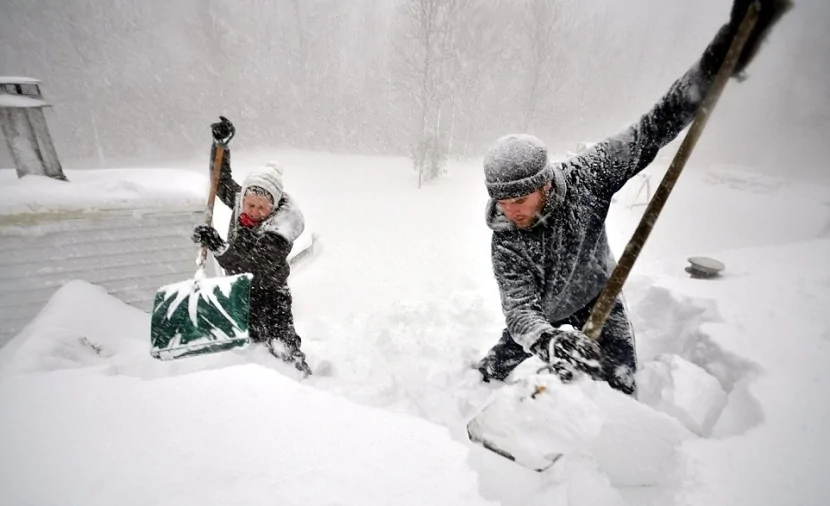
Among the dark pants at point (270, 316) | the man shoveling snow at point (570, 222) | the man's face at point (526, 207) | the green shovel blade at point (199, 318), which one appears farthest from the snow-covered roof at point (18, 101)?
the man's face at point (526, 207)

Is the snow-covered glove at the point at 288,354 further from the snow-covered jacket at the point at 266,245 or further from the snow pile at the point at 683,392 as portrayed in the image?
the snow pile at the point at 683,392

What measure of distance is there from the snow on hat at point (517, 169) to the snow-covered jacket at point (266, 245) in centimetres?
154

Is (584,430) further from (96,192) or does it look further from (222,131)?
(96,192)

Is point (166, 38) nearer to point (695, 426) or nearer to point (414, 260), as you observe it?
point (414, 260)

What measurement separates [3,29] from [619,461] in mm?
31564

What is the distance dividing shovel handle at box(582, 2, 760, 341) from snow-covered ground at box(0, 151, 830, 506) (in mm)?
549

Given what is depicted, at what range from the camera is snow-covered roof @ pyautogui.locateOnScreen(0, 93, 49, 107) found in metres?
3.63

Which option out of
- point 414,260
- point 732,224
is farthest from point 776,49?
point 732,224

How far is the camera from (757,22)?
4.42 feet

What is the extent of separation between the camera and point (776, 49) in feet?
4.39

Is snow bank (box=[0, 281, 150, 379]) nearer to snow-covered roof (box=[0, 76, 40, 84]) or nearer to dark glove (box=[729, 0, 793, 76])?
snow-covered roof (box=[0, 76, 40, 84])

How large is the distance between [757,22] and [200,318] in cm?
322

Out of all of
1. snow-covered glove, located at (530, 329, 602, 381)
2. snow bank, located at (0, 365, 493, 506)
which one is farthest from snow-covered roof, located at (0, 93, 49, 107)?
snow-covered glove, located at (530, 329, 602, 381)

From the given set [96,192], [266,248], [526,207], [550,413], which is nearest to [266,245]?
[266,248]
